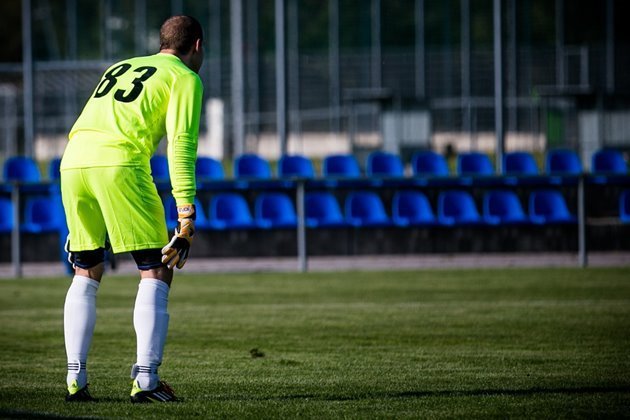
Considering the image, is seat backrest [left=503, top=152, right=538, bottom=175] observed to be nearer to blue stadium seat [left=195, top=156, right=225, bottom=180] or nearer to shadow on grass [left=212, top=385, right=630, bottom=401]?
blue stadium seat [left=195, top=156, right=225, bottom=180]

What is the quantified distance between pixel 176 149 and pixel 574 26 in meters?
35.9

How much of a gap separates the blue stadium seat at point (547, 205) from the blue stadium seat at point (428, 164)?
2.16m

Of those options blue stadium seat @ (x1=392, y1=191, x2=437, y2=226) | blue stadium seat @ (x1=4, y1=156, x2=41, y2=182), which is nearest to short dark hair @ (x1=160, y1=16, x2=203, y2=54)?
blue stadium seat @ (x1=392, y1=191, x2=437, y2=226)

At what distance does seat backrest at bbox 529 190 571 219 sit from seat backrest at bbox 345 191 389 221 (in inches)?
89.7

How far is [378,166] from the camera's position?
20531 mm

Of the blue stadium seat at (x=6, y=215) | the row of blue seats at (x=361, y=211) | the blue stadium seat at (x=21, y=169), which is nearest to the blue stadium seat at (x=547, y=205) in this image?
the row of blue seats at (x=361, y=211)

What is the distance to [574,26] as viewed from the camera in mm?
40531

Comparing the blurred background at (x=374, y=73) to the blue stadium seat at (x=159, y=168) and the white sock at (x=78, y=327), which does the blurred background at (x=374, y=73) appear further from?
the white sock at (x=78, y=327)

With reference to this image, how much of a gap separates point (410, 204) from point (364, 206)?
696mm

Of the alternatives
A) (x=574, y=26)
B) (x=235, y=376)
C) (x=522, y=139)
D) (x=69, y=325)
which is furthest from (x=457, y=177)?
(x=574, y=26)

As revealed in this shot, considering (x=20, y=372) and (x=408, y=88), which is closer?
(x=20, y=372)

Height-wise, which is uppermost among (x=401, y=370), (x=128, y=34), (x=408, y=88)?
(x=128, y=34)

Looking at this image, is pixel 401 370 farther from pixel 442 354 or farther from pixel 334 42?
pixel 334 42

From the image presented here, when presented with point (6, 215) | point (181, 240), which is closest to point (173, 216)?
point (6, 215)
